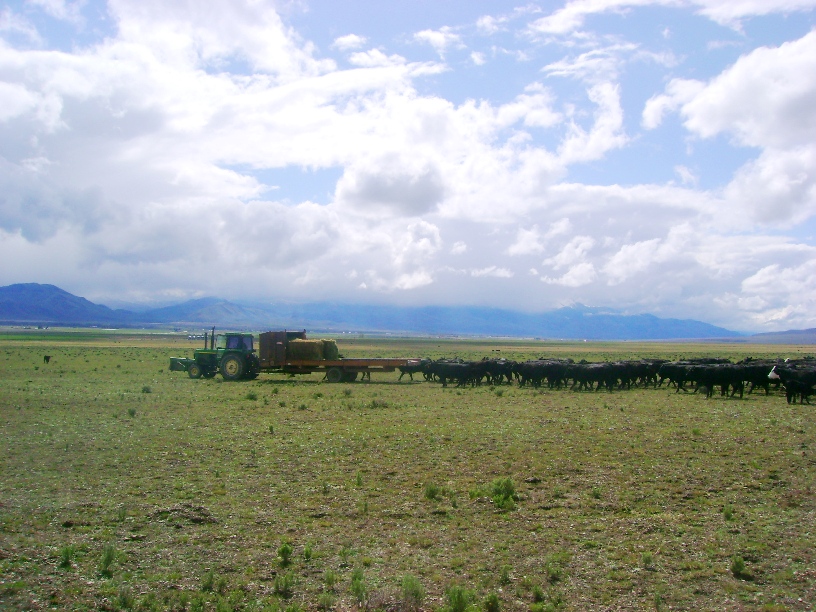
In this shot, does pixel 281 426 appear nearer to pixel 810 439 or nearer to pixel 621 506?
pixel 621 506

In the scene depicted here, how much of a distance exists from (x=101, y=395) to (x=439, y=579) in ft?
78.7

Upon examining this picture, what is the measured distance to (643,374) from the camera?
36875mm

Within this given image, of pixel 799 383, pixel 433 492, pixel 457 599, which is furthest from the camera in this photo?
pixel 799 383

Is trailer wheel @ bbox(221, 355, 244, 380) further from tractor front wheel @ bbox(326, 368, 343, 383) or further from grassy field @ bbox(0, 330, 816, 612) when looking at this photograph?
grassy field @ bbox(0, 330, 816, 612)

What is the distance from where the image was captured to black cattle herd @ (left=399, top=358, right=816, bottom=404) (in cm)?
3067

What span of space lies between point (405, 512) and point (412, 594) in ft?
12.3

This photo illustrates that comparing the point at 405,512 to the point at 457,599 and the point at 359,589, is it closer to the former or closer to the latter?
the point at 359,589

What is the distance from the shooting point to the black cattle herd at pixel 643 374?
30.7 meters

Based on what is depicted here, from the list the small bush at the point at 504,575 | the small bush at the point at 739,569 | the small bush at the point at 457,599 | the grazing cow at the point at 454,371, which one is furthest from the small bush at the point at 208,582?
the grazing cow at the point at 454,371

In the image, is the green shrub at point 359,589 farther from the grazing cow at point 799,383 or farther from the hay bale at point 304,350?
the hay bale at point 304,350

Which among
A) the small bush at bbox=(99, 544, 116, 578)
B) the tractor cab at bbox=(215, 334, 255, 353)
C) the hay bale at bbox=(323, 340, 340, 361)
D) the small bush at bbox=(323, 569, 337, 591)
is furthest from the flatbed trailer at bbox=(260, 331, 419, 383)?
the small bush at bbox=(323, 569, 337, 591)

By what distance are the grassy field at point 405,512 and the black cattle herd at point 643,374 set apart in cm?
774

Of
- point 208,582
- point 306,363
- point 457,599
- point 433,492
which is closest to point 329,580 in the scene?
point 208,582

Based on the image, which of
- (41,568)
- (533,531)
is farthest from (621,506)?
(41,568)
